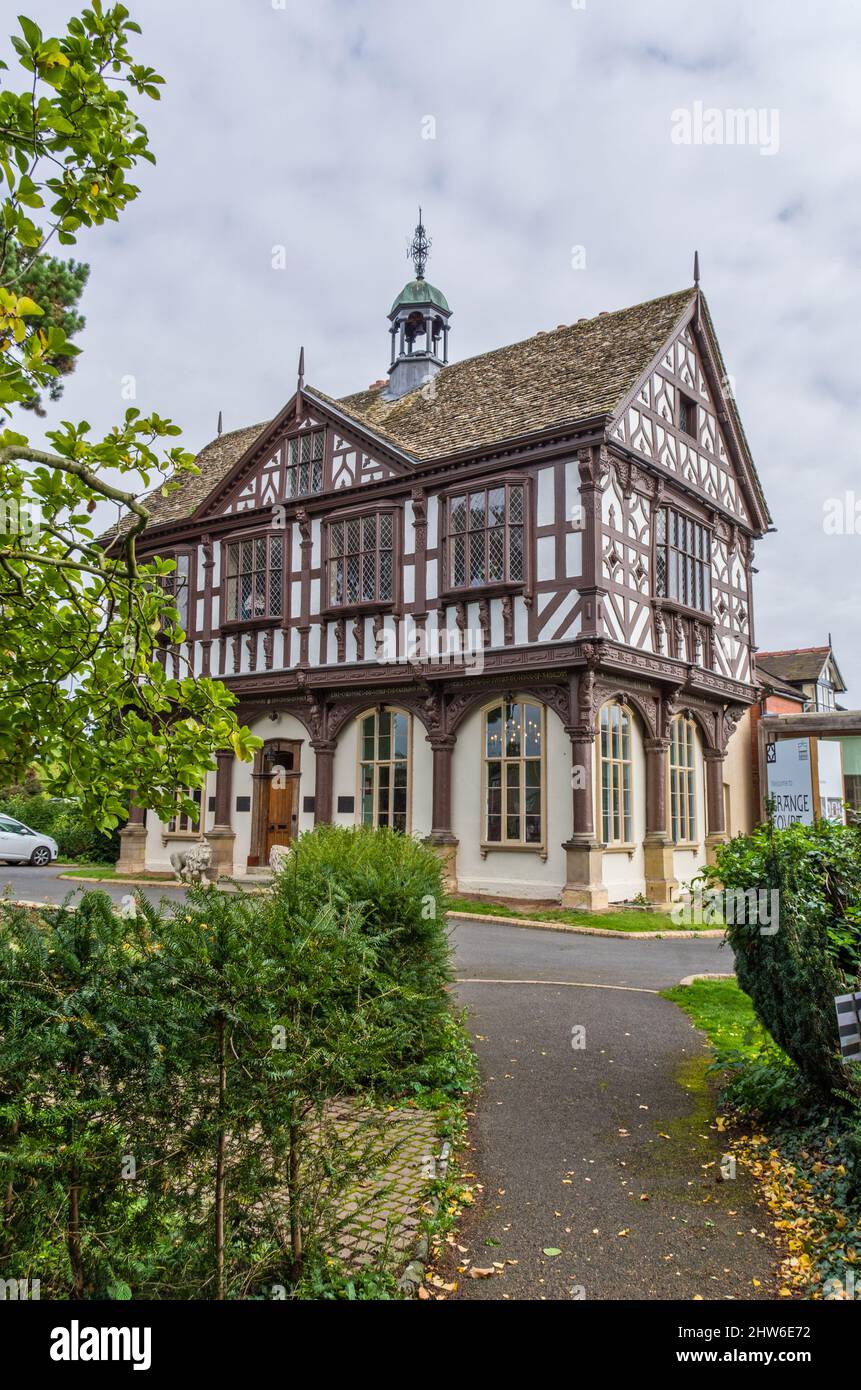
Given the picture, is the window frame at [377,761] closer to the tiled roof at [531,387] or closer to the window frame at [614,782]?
the window frame at [614,782]

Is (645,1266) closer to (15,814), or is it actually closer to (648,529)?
(648,529)

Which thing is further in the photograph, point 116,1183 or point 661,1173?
point 661,1173

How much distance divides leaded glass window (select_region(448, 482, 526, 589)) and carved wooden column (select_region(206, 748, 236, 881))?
692 centimetres

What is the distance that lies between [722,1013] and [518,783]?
9.01 meters

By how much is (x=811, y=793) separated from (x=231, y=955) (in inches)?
523

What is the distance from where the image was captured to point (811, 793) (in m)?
14.9

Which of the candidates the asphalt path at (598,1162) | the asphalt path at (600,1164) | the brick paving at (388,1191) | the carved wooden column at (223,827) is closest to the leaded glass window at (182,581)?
the carved wooden column at (223,827)

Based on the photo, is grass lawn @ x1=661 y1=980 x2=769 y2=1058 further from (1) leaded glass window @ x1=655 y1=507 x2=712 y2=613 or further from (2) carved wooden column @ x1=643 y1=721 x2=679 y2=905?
(1) leaded glass window @ x1=655 y1=507 x2=712 y2=613

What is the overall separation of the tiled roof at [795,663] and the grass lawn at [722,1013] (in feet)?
94.3

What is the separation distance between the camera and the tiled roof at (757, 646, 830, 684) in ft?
122

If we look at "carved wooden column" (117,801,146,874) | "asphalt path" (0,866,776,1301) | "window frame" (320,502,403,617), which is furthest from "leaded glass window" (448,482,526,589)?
"carved wooden column" (117,801,146,874)

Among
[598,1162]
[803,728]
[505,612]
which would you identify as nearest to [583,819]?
[505,612]

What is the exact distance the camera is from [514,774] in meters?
17.8
